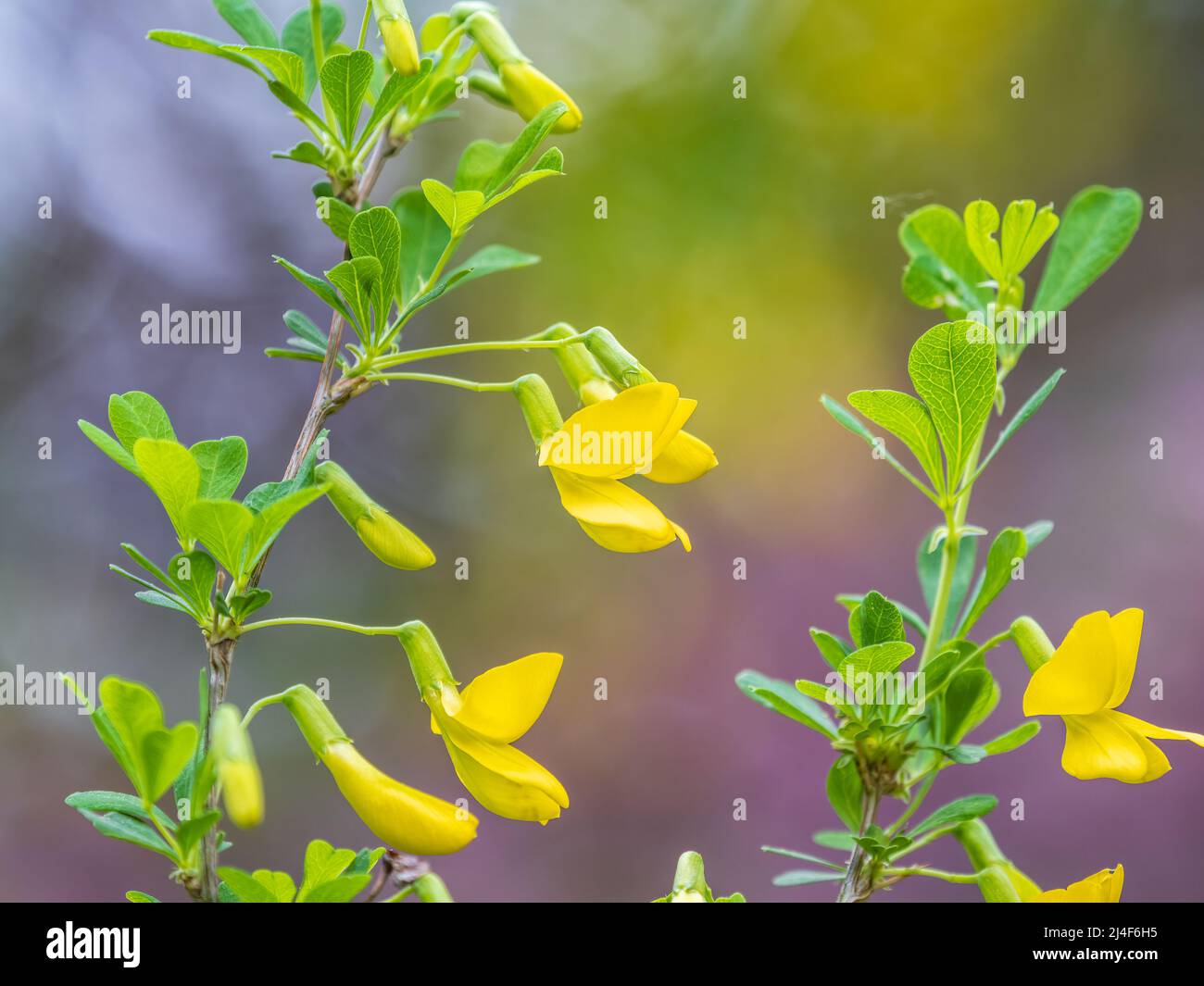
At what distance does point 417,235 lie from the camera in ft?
2.04

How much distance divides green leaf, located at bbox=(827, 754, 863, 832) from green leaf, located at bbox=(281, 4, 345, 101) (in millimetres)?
504

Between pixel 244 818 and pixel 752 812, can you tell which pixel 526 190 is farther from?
pixel 244 818

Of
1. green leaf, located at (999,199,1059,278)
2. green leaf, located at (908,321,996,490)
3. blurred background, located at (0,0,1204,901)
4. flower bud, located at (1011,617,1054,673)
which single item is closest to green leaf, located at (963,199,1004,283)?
green leaf, located at (999,199,1059,278)

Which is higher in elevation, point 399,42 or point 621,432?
point 399,42

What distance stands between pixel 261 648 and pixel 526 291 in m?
0.87

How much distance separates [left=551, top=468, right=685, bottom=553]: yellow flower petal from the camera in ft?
1.47

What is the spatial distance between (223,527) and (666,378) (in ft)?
5.39

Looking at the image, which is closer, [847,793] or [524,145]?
[524,145]

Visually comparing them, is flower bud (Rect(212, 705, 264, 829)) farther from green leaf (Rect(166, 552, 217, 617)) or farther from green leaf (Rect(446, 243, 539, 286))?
green leaf (Rect(446, 243, 539, 286))

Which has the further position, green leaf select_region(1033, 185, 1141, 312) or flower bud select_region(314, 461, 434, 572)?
green leaf select_region(1033, 185, 1141, 312)

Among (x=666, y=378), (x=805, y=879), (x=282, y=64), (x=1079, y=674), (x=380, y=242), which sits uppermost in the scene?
(x=666, y=378)

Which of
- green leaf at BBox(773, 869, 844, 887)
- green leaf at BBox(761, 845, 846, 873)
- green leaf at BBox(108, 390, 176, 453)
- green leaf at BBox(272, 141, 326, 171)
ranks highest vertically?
green leaf at BBox(272, 141, 326, 171)

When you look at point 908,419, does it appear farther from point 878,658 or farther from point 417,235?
point 417,235

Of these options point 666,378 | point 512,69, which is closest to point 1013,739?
point 512,69
